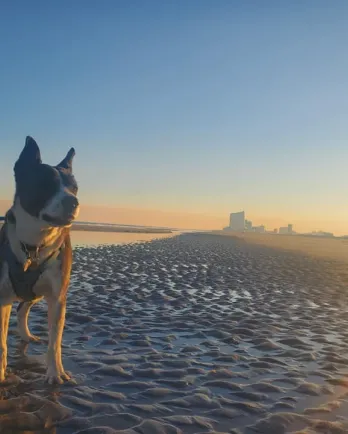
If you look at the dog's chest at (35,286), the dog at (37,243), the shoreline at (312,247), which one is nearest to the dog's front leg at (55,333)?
the dog at (37,243)

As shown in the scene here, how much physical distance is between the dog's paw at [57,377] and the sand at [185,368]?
111 millimetres

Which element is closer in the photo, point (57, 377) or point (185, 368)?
point (57, 377)

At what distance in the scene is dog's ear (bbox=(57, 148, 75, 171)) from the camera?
6.27 metres

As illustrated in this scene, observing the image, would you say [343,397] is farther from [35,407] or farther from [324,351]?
[35,407]

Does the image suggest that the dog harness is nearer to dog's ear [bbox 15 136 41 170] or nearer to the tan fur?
the tan fur

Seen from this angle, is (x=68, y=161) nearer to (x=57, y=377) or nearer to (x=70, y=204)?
(x=70, y=204)

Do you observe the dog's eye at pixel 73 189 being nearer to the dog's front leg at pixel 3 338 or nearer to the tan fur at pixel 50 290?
the tan fur at pixel 50 290

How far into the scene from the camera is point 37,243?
5645 mm

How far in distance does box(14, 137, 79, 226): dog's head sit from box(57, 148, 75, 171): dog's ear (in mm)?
339

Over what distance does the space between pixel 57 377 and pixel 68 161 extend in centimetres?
308

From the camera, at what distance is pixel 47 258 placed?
226 inches

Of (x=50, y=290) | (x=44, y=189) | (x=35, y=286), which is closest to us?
(x=44, y=189)

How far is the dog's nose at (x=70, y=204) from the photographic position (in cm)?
528

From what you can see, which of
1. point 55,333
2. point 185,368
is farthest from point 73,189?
point 185,368
